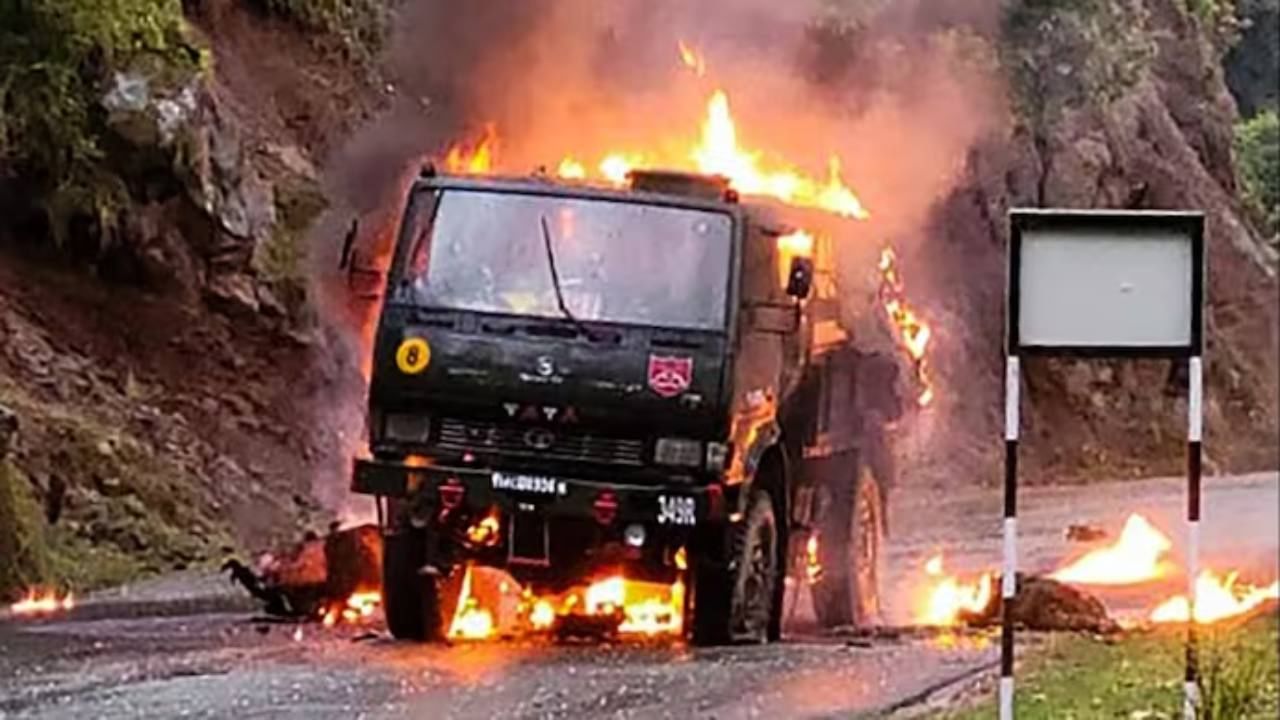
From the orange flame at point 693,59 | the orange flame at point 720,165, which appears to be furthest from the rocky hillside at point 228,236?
the orange flame at point 693,59

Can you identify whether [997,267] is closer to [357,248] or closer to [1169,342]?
[357,248]

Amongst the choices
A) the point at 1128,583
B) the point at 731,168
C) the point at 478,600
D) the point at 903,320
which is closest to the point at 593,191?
the point at 478,600

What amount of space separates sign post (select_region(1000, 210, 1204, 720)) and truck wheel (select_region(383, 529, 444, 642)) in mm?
5619

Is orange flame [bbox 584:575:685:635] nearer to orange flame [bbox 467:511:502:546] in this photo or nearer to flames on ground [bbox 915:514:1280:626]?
orange flame [bbox 467:511:502:546]

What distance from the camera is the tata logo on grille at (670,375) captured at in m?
13.4

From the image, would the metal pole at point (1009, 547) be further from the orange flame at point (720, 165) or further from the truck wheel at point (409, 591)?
the orange flame at point (720, 165)

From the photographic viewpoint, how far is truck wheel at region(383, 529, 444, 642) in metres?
14.2

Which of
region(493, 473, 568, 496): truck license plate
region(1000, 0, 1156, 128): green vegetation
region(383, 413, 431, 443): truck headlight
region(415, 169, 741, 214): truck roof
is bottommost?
region(493, 473, 568, 496): truck license plate

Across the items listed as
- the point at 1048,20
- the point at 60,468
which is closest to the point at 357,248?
the point at 60,468

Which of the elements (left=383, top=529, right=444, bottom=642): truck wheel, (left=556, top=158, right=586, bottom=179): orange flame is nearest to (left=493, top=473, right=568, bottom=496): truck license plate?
(left=383, top=529, right=444, bottom=642): truck wheel

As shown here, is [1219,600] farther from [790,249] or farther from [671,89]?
[671,89]

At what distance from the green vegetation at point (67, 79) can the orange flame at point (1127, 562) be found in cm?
762

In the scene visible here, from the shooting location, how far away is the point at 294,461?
71.2ft

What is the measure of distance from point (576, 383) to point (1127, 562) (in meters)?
8.45
